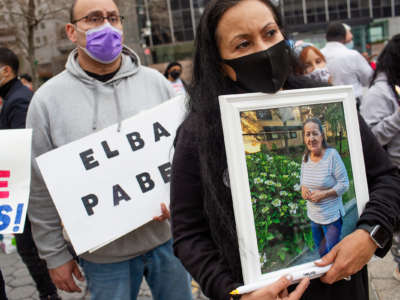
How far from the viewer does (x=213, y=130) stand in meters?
1.32

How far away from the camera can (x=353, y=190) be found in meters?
1.23

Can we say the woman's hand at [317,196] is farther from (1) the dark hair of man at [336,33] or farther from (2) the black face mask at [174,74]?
(2) the black face mask at [174,74]

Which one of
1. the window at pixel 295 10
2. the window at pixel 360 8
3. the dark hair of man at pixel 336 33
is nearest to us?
the dark hair of man at pixel 336 33

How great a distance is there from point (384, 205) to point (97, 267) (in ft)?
4.69

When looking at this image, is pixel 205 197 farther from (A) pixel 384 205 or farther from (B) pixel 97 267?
(B) pixel 97 267

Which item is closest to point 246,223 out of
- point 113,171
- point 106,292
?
point 113,171

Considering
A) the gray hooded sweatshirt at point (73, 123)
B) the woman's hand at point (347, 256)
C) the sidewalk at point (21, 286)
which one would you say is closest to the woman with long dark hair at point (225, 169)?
the woman's hand at point (347, 256)

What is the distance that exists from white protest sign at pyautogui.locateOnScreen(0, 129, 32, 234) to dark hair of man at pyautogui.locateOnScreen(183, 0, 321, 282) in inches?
40.4

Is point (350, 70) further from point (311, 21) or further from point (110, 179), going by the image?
point (311, 21)

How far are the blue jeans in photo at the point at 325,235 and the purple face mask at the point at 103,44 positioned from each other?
1459 millimetres

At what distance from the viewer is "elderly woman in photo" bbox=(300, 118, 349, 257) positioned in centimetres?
117

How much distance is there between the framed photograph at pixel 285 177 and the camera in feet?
3.72

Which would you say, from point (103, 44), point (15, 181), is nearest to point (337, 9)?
point (103, 44)

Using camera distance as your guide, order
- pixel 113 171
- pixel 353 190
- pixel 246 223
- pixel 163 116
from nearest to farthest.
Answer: pixel 246 223 → pixel 353 190 → pixel 113 171 → pixel 163 116
